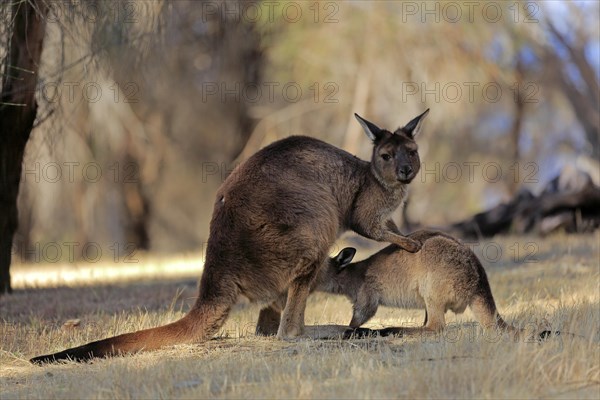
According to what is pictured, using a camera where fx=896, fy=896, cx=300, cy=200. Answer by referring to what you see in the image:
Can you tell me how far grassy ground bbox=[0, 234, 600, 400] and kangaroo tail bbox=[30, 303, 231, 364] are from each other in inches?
2.7

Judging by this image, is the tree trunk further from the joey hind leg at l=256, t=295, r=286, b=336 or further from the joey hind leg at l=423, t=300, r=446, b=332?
the joey hind leg at l=423, t=300, r=446, b=332

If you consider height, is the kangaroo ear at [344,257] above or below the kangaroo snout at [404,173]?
below

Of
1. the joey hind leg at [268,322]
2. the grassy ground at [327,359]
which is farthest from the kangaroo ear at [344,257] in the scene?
the grassy ground at [327,359]

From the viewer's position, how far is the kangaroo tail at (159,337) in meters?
5.89

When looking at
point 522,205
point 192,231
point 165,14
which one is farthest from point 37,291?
point 192,231

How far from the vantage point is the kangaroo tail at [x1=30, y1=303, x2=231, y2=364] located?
232 inches

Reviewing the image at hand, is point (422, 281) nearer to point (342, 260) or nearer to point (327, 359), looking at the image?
point (342, 260)

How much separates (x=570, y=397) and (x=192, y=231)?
27.0m

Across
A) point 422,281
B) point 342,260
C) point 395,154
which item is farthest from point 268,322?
point 395,154

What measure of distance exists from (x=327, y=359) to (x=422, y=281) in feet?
4.37

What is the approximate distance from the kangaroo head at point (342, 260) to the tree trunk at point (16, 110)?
12.2 ft

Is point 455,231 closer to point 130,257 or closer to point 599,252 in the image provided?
point 599,252

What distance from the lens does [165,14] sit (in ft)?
30.4

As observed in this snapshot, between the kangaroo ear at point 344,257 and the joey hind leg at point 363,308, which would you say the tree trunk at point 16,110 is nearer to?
the kangaroo ear at point 344,257
